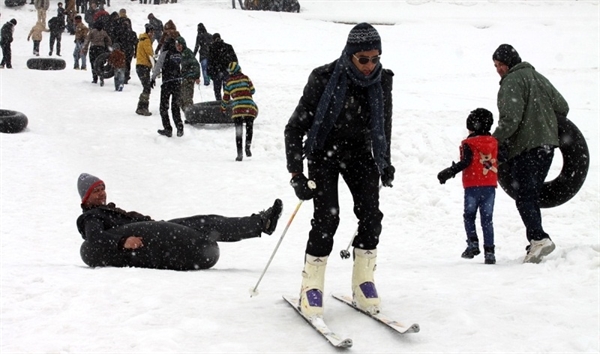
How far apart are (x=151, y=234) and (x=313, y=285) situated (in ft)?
7.51

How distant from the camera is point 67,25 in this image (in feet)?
Result: 105

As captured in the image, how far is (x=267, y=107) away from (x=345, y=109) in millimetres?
12661

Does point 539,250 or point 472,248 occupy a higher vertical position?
point 539,250

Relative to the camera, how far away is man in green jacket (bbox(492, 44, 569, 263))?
662 centimetres

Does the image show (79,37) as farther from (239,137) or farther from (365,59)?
(365,59)

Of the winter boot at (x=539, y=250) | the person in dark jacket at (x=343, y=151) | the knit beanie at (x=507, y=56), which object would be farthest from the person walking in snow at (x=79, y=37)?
the person in dark jacket at (x=343, y=151)

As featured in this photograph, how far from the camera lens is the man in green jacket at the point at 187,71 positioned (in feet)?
49.6

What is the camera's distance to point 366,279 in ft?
15.9

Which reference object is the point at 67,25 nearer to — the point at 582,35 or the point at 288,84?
the point at 288,84

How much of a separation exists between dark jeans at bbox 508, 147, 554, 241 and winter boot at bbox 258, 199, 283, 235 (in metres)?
2.36

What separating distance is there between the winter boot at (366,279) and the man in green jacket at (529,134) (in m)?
2.39

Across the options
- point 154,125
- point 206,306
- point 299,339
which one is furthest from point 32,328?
point 154,125

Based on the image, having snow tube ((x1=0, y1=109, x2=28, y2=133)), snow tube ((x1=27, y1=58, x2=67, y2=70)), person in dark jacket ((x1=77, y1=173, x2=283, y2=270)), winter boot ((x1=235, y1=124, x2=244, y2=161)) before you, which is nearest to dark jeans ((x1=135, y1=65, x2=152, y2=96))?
snow tube ((x1=0, y1=109, x2=28, y2=133))

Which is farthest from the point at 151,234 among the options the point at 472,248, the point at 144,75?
the point at 144,75
